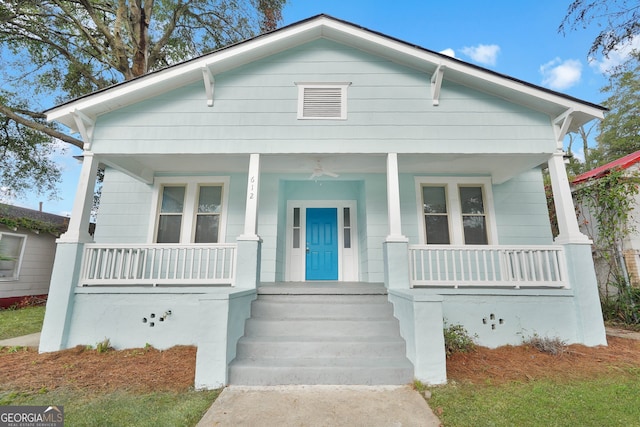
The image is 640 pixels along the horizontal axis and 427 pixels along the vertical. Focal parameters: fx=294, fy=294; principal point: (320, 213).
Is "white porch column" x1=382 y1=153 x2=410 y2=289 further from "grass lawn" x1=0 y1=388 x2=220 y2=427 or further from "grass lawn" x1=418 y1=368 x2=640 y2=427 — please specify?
"grass lawn" x1=0 y1=388 x2=220 y2=427

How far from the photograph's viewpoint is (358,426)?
2.50m

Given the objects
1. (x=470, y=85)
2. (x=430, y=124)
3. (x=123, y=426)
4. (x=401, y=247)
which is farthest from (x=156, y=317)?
(x=470, y=85)

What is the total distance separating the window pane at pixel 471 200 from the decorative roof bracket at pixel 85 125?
7694mm

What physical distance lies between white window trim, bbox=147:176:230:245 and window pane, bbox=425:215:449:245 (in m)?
4.63

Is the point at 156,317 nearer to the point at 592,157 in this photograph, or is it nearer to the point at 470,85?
the point at 470,85

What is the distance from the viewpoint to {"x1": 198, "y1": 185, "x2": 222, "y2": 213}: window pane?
6879 mm

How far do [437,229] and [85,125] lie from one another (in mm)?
7343

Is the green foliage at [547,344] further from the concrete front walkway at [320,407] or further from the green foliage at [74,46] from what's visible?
the green foliage at [74,46]

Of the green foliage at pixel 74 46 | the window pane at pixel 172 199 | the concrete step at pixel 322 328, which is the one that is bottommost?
the concrete step at pixel 322 328

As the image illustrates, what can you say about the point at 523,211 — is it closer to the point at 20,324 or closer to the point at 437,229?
the point at 437,229

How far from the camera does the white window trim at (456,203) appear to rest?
21.6 ft

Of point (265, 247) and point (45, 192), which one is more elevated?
point (45, 192)

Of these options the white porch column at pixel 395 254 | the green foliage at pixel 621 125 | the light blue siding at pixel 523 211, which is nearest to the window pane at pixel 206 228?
the white porch column at pixel 395 254

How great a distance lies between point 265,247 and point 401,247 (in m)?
3.05
